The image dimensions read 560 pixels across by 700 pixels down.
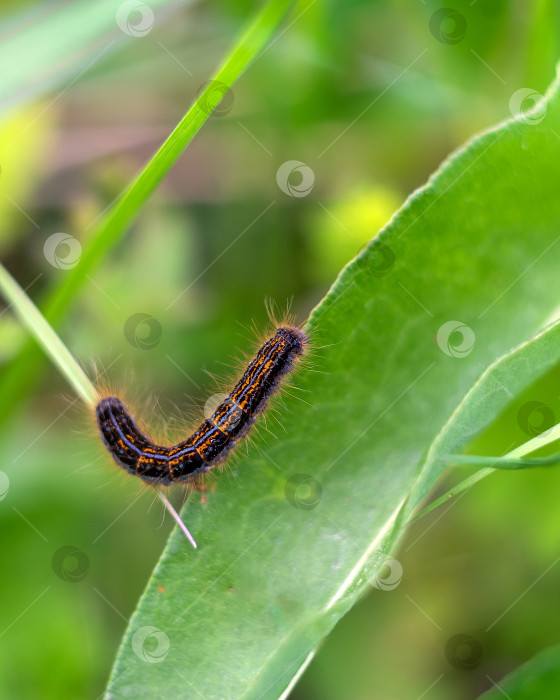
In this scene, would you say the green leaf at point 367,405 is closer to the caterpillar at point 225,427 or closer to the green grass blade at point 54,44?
the caterpillar at point 225,427

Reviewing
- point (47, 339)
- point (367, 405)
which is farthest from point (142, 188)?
point (367, 405)

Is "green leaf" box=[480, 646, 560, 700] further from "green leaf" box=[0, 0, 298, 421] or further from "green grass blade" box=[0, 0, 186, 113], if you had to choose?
"green grass blade" box=[0, 0, 186, 113]

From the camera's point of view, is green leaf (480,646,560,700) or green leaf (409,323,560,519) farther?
green leaf (480,646,560,700)

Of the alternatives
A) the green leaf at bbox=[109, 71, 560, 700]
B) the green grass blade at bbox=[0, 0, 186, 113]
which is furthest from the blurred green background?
the green leaf at bbox=[109, 71, 560, 700]

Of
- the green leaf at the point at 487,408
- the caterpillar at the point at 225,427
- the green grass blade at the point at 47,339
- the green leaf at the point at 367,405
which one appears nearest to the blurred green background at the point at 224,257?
the caterpillar at the point at 225,427

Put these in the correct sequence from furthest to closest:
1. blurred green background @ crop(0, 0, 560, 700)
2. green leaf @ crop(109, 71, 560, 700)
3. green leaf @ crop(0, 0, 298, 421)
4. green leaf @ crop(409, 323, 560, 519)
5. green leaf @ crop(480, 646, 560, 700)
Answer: blurred green background @ crop(0, 0, 560, 700) → green leaf @ crop(0, 0, 298, 421) → green leaf @ crop(480, 646, 560, 700) → green leaf @ crop(109, 71, 560, 700) → green leaf @ crop(409, 323, 560, 519)

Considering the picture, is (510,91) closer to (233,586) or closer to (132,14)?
(132,14)
